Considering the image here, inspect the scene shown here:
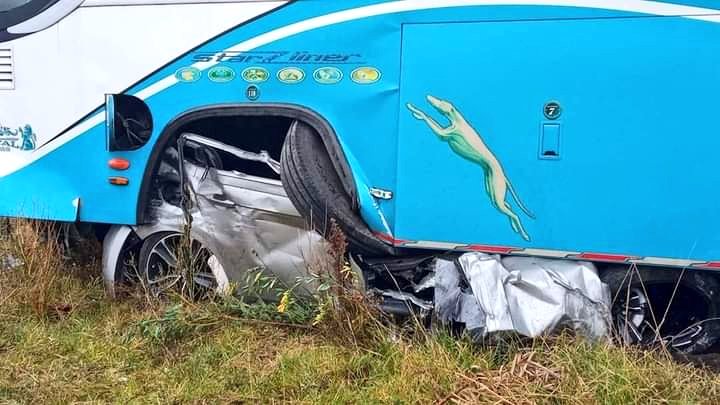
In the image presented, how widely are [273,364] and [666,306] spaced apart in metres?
2.06

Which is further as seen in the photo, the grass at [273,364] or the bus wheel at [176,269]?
the bus wheel at [176,269]

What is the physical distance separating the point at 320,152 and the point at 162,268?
4.53 ft

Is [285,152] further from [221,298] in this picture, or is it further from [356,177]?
[221,298]

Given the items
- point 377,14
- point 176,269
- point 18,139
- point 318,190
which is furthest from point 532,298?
point 18,139

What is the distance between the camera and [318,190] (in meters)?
3.50

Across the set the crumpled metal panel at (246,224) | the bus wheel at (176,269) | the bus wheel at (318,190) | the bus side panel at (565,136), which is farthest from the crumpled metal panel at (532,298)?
the bus wheel at (176,269)

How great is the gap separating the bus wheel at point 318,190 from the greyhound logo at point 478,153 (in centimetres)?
62

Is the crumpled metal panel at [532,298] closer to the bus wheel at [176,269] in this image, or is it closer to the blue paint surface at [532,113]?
the blue paint surface at [532,113]

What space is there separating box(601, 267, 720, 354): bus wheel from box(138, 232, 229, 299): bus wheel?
2.20 metres

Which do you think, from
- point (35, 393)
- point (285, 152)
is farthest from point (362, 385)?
point (35, 393)

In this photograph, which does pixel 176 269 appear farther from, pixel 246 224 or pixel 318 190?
pixel 318 190

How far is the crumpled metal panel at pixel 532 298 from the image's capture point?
3182 mm

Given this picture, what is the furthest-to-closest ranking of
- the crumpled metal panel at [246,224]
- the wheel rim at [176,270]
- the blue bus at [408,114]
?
1. the wheel rim at [176,270]
2. the crumpled metal panel at [246,224]
3. the blue bus at [408,114]

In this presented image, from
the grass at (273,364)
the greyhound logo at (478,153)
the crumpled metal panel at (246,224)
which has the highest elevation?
the greyhound logo at (478,153)
